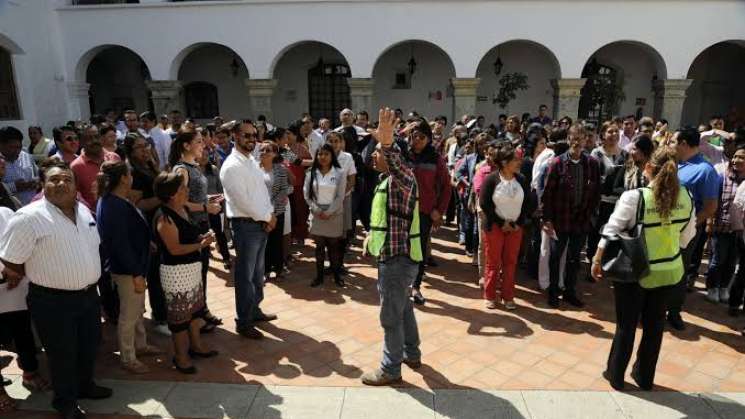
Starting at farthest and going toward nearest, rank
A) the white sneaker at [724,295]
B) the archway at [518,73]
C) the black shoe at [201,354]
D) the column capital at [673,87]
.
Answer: the archway at [518,73] → the column capital at [673,87] → the white sneaker at [724,295] → the black shoe at [201,354]

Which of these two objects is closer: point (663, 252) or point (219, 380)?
point (663, 252)

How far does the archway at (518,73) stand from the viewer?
56.2 ft

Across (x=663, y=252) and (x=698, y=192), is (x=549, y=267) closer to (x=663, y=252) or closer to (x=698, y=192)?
(x=698, y=192)

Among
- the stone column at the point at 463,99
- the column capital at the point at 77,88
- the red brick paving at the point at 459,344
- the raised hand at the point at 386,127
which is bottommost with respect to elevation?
the red brick paving at the point at 459,344

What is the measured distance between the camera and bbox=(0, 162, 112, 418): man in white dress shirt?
10.3 ft

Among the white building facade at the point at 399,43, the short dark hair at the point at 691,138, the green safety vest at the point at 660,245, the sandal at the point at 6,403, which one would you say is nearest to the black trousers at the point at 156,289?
the sandal at the point at 6,403

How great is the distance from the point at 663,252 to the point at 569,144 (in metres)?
2.06

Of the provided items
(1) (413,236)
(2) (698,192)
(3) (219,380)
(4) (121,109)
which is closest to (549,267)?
(2) (698,192)

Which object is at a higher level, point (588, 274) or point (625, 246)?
point (625, 246)

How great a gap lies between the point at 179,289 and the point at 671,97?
621 inches

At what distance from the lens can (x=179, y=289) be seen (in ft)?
12.6

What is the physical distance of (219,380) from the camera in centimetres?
391

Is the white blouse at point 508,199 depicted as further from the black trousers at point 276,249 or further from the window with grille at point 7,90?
the window with grille at point 7,90

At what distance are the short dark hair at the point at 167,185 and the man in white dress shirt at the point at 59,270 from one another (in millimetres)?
513
